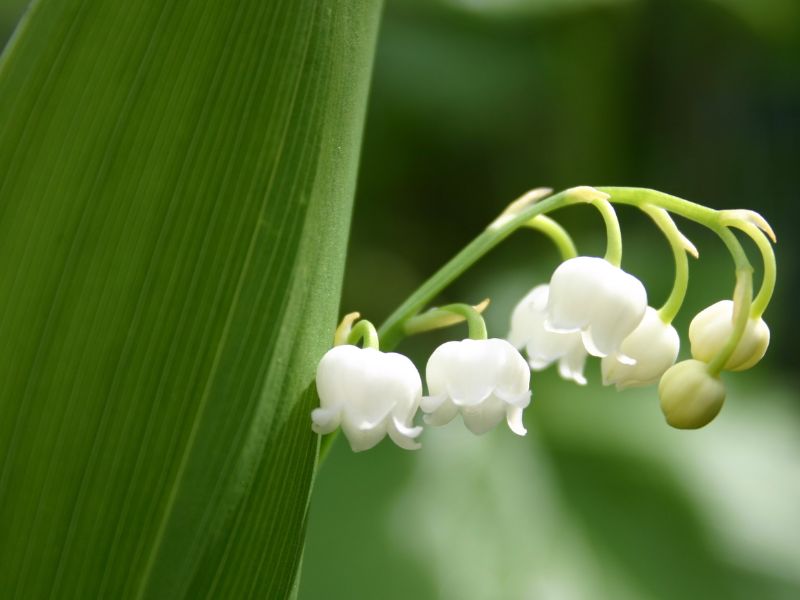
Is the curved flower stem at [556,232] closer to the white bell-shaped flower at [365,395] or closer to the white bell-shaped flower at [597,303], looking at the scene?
the white bell-shaped flower at [597,303]

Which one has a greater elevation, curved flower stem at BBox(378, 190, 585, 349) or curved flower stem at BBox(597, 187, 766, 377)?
curved flower stem at BBox(597, 187, 766, 377)

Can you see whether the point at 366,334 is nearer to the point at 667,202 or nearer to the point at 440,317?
the point at 440,317

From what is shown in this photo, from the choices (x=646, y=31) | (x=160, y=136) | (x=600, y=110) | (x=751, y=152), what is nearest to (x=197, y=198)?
(x=160, y=136)

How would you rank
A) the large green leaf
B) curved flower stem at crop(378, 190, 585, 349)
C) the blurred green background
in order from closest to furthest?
the large green leaf, curved flower stem at crop(378, 190, 585, 349), the blurred green background

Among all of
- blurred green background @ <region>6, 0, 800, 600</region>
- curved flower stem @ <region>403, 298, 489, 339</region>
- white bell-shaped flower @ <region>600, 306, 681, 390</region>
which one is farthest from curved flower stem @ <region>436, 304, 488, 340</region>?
blurred green background @ <region>6, 0, 800, 600</region>

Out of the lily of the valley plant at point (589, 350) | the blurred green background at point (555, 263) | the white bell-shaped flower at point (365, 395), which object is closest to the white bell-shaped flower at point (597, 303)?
the lily of the valley plant at point (589, 350)

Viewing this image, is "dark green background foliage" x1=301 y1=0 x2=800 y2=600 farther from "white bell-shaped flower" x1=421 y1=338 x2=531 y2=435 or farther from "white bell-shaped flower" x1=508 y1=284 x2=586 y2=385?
"white bell-shaped flower" x1=421 y1=338 x2=531 y2=435

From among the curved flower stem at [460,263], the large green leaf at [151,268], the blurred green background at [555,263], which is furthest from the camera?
the blurred green background at [555,263]

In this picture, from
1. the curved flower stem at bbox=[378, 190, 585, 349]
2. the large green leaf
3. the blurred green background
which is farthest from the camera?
the blurred green background
